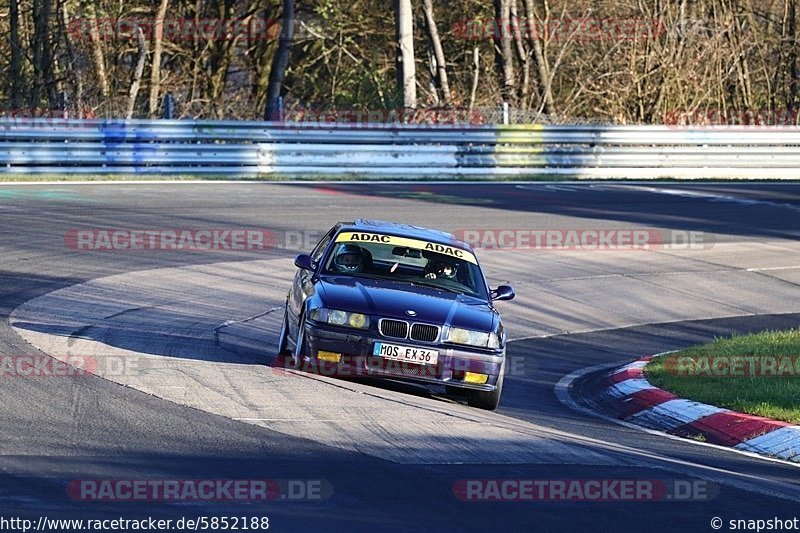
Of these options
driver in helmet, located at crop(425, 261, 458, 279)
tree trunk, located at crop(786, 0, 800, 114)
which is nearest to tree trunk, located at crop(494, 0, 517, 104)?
tree trunk, located at crop(786, 0, 800, 114)

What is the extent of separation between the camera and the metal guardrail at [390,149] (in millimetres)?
23641

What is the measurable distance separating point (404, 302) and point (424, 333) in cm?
40

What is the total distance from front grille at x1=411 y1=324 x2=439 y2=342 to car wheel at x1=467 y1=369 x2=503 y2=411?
0.54 meters

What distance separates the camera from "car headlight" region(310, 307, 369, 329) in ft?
31.5

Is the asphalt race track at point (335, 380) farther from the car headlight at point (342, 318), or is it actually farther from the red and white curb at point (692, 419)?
the car headlight at point (342, 318)

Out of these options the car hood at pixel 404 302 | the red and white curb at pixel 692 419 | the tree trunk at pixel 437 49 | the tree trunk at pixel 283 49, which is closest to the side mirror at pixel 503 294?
the car hood at pixel 404 302

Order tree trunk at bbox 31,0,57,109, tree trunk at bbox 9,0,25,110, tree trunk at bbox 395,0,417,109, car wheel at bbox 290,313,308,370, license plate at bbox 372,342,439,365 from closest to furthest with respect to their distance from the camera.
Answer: license plate at bbox 372,342,439,365 < car wheel at bbox 290,313,308,370 < tree trunk at bbox 31,0,57,109 < tree trunk at bbox 9,0,25,110 < tree trunk at bbox 395,0,417,109

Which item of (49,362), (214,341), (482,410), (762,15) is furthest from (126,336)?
(762,15)

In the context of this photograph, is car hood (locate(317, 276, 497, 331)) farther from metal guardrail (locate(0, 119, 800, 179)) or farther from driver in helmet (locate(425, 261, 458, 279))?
metal guardrail (locate(0, 119, 800, 179))

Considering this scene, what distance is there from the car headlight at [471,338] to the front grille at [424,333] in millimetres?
115

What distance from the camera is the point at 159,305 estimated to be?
43.7 ft

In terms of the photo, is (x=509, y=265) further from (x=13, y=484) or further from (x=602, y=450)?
(x=13, y=484)

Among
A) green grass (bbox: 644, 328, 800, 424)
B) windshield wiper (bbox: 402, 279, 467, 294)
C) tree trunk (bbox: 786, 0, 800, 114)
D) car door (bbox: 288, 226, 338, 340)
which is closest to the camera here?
green grass (bbox: 644, 328, 800, 424)

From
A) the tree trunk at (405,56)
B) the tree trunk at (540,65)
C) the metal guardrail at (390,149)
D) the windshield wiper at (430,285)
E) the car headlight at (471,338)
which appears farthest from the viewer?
the tree trunk at (540,65)
